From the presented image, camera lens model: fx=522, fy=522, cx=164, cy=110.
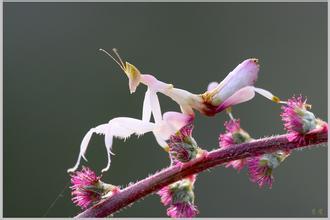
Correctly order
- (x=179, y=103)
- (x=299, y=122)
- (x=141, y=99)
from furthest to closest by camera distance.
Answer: (x=141, y=99)
(x=179, y=103)
(x=299, y=122)

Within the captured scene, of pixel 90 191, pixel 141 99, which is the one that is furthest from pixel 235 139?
pixel 141 99

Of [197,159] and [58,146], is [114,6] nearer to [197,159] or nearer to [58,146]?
[58,146]

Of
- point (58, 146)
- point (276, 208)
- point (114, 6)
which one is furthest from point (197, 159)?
point (114, 6)

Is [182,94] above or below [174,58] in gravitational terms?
below

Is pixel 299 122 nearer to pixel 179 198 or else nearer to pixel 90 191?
pixel 179 198

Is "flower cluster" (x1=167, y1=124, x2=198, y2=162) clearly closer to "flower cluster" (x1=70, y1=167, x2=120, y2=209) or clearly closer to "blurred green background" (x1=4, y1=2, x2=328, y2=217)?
"flower cluster" (x1=70, y1=167, x2=120, y2=209)

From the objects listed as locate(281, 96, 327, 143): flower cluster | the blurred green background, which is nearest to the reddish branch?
locate(281, 96, 327, 143): flower cluster
